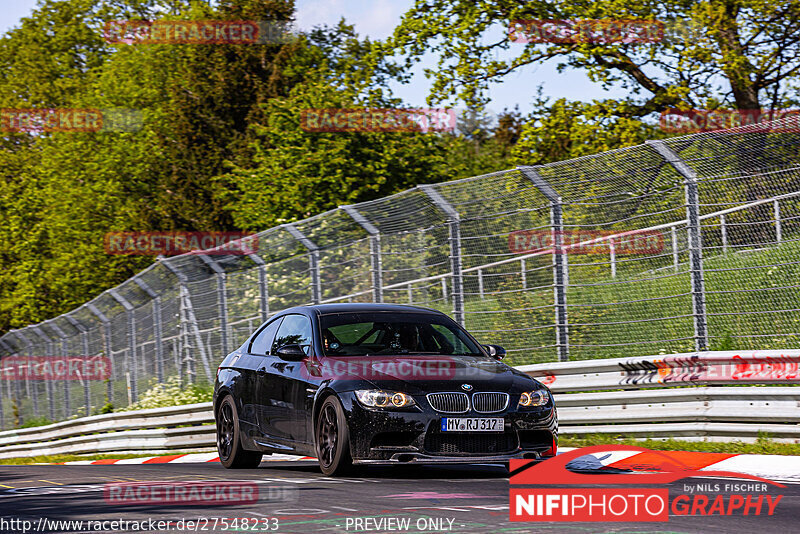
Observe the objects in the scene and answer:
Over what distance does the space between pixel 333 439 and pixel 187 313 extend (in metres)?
11.8

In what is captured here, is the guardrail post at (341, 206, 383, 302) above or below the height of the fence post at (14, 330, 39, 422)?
above

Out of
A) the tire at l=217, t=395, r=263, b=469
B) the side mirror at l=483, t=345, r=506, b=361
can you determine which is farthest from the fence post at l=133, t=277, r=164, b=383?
the side mirror at l=483, t=345, r=506, b=361

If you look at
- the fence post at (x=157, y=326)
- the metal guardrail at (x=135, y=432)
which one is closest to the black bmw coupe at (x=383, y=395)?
the metal guardrail at (x=135, y=432)

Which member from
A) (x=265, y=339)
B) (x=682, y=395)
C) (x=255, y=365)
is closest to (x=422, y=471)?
(x=255, y=365)

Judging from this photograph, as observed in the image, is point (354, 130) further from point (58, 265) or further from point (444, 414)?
point (444, 414)

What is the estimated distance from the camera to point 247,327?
19156mm

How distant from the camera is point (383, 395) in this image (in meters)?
9.14

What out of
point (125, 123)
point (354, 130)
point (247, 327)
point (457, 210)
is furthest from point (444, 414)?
point (125, 123)

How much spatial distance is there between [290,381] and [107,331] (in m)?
15.1

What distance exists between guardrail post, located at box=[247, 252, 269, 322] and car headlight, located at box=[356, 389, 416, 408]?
29.6 ft

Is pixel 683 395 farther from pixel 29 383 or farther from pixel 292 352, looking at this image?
pixel 29 383

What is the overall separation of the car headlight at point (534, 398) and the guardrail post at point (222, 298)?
10576 millimetres

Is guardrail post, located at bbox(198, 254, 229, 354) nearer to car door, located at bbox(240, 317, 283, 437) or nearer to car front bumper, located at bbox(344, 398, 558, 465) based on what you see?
car door, located at bbox(240, 317, 283, 437)

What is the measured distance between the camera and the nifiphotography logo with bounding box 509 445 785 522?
22.3 ft
